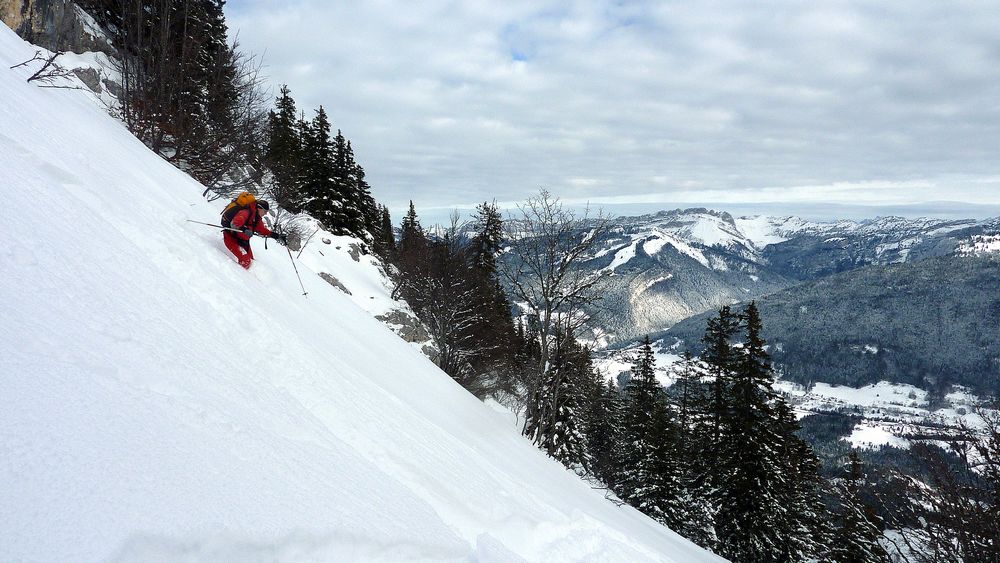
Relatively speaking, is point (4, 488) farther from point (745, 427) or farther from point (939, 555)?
point (745, 427)

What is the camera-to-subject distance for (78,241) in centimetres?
364

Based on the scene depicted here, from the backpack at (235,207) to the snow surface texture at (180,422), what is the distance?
0.49 meters

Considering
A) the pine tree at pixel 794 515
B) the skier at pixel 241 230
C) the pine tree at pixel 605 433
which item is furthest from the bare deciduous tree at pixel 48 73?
the pine tree at pixel 605 433

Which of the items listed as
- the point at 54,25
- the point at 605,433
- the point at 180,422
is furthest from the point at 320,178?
the point at 180,422

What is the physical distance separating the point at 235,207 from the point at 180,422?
219 inches

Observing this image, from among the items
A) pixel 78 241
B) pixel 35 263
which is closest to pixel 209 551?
pixel 35 263

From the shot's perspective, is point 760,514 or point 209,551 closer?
point 209,551

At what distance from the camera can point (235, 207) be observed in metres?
6.96

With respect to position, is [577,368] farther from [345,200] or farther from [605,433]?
[345,200]

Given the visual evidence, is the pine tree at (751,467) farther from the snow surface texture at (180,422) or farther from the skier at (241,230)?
the skier at (241,230)

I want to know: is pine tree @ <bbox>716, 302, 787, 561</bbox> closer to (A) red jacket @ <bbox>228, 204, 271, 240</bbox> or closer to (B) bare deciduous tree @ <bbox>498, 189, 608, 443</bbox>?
(B) bare deciduous tree @ <bbox>498, 189, 608, 443</bbox>

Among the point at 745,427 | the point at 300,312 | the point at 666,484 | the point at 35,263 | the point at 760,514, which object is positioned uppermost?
the point at 35,263

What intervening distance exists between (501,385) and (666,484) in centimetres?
1087

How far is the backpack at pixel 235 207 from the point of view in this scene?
6.78 metres
